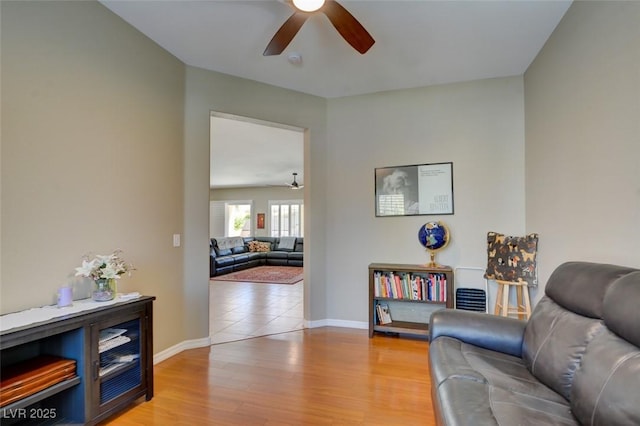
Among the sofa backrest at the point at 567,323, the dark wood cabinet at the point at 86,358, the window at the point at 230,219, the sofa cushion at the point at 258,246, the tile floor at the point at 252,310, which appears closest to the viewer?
the sofa backrest at the point at 567,323

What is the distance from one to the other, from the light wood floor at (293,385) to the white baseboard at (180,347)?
5 centimetres

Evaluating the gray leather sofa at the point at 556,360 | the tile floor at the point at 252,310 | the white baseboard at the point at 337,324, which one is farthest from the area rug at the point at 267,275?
the gray leather sofa at the point at 556,360

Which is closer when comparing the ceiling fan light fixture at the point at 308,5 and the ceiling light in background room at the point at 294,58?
the ceiling fan light fixture at the point at 308,5

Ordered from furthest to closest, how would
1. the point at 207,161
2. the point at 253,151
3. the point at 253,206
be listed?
the point at 253,206
the point at 253,151
the point at 207,161

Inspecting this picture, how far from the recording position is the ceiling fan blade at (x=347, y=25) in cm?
178

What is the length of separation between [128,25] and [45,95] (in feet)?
3.07

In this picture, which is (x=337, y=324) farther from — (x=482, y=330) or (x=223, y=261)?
(x=223, y=261)

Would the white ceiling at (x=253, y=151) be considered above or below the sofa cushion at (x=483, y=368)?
above

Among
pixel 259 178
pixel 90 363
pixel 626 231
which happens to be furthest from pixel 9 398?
pixel 259 178

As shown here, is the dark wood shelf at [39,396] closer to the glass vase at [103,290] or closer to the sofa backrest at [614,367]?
the glass vase at [103,290]

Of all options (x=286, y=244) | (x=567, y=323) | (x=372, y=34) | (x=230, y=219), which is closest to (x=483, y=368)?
(x=567, y=323)

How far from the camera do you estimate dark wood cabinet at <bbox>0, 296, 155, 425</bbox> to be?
1511 mm

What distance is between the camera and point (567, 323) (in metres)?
1.46

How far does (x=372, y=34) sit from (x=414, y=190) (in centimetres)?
163
